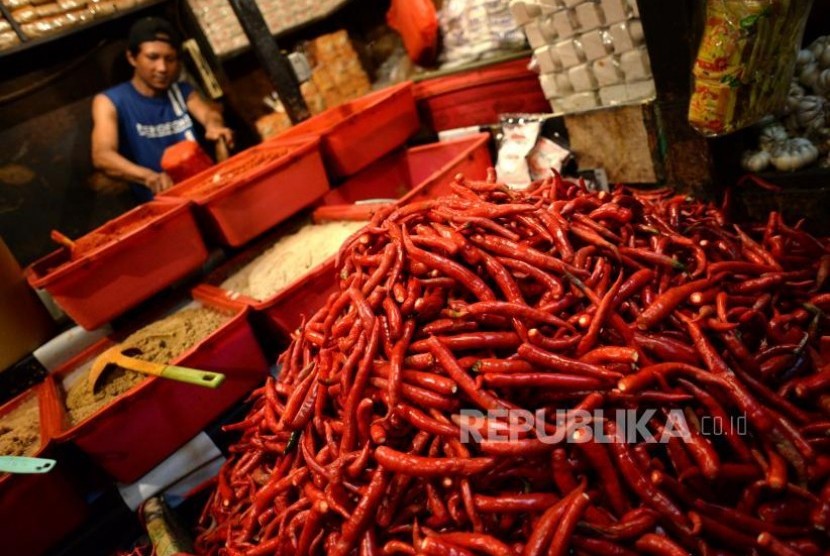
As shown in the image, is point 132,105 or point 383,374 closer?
point 383,374

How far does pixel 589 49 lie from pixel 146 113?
4911 mm

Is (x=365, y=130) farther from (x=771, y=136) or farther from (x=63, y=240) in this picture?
(x=771, y=136)

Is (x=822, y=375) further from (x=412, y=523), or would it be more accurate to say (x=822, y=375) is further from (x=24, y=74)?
(x=24, y=74)

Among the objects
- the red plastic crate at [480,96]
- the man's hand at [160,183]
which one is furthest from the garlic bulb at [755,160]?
the man's hand at [160,183]

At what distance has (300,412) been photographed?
2199mm

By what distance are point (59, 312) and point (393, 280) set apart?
323 cm

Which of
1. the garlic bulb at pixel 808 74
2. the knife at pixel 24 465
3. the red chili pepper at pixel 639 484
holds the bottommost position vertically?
the red chili pepper at pixel 639 484

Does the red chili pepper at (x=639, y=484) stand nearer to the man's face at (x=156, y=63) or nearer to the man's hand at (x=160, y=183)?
the man's hand at (x=160, y=183)

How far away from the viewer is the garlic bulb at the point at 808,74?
2.76 m

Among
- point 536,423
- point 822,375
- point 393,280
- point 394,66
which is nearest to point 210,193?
point 393,280

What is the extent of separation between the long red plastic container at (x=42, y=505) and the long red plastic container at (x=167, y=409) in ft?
0.39

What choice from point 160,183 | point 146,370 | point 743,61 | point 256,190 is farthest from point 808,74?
point 160,183

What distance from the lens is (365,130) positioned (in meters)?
4.42

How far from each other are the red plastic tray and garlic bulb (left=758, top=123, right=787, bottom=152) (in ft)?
10.8
